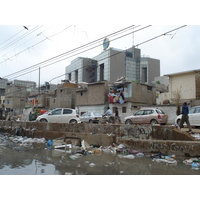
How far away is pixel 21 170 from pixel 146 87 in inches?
1027

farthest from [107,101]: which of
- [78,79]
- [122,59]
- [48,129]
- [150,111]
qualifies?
[78,79]

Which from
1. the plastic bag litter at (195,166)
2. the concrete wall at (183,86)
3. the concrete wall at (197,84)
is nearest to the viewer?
the plastic bag litter at (195,166)

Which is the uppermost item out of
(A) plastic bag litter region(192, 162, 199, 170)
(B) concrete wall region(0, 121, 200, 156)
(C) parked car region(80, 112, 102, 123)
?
(C) parked car region(80, 112, 102, 123)

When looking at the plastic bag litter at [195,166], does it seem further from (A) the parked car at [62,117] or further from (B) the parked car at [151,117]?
(A) the parked car at [62,117]

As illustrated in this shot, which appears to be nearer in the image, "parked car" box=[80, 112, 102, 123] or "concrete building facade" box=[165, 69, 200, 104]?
"parked car" box=[80, 112, 102, 123]

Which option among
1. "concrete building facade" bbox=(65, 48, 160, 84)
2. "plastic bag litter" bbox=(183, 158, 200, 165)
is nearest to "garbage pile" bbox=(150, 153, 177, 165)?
"plastic bag litter" bbox=(183, 158, 200, 165)

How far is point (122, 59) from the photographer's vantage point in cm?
6122

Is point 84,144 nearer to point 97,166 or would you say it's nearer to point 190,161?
point 97,166

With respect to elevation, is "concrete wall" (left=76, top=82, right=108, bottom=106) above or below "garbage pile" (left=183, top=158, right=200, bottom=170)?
above

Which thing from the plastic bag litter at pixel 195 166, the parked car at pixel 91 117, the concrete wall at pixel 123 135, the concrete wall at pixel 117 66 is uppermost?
the concrete wall at pixel 117 66

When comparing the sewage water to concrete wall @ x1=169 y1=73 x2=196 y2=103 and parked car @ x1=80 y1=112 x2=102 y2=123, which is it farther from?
concrete wall @ x1=169 y1=73 x2=196 y2=103

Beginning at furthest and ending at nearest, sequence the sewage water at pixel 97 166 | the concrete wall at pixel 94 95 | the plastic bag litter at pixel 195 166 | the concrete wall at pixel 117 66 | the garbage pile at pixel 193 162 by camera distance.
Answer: the concrete wall at pixel 117 66 < the concrete wall at pixel 94 95 < the garbage pile at pixel 193 162 < the plastic bag litter at pixel 195 166 < the sewage water at pixel 97 166

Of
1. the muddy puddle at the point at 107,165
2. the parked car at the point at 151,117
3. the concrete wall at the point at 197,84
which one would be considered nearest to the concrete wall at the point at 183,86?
the concrete wall at the point at 197,84

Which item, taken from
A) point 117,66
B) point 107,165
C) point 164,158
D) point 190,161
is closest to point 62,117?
point 107,165
